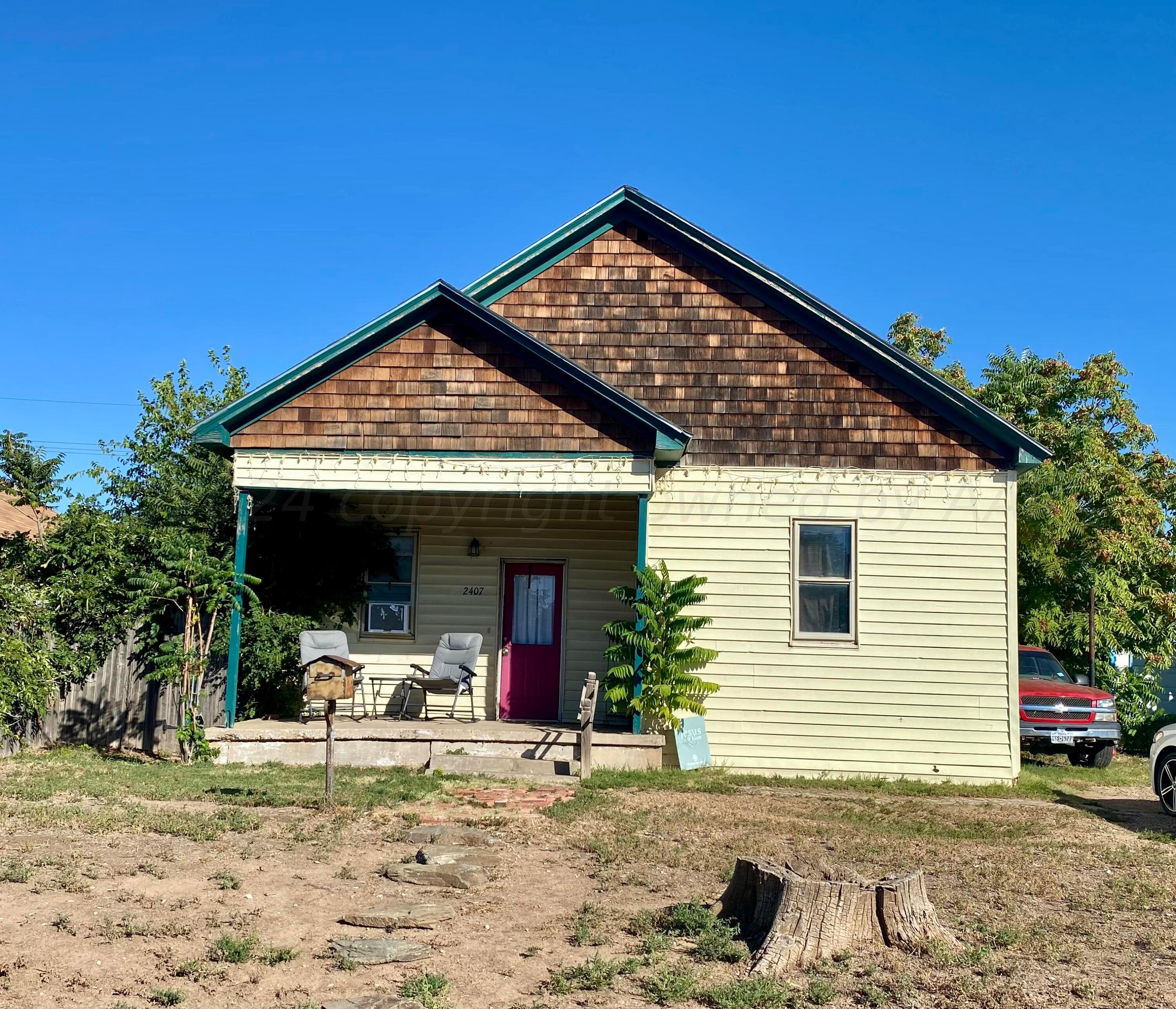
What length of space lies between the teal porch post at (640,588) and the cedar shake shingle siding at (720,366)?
114cm

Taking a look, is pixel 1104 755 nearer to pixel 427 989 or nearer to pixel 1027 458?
Answer: pixel 1027 458

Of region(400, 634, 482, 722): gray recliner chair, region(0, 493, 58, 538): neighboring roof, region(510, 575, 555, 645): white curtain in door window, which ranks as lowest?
region(400, 634, 482, 722): gray recliner chair

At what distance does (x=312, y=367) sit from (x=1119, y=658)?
67.6ft

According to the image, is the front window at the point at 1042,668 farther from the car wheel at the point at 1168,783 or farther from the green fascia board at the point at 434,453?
the green fascia board at the point at 434,453

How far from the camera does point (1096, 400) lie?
90.0 ft

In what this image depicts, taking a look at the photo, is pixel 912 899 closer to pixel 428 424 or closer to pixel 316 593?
pixel 428 424

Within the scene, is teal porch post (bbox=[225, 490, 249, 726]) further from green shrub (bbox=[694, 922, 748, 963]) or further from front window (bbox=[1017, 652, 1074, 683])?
front window (bbox=[1017, 652, 1074, 683])

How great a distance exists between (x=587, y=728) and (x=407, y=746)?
6.97 ft

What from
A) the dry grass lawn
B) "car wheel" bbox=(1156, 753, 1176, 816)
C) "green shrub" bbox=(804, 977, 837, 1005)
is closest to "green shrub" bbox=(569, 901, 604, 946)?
the dry grass lawn

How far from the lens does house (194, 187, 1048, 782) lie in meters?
13.2

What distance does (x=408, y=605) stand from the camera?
15.1m

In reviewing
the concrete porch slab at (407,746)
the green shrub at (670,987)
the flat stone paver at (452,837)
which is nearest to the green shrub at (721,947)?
the green shrub at (670,987)

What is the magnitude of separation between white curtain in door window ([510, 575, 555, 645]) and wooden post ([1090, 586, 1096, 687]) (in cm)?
999

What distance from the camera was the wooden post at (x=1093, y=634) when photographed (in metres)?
19.4
